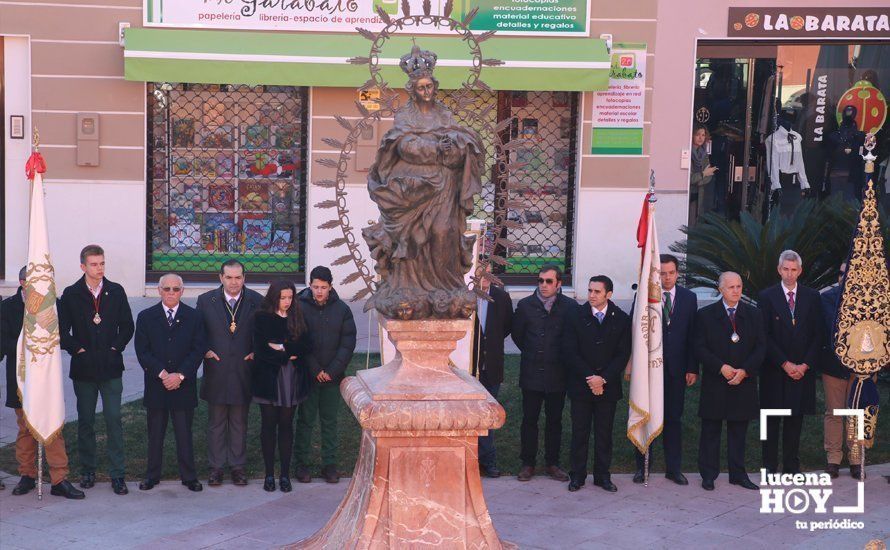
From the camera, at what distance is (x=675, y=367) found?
1080 centimetres

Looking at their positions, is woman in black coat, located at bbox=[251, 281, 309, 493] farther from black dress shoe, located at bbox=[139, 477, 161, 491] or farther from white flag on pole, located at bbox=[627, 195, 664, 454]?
white flag on pole, located at bbox=[627, 195, 664, 454]

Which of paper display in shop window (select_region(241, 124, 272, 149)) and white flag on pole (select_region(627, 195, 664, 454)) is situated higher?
paper display in shop window (select_region(241, 124, 272, 149))

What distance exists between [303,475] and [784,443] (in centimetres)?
412

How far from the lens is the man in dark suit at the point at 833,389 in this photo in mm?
10773

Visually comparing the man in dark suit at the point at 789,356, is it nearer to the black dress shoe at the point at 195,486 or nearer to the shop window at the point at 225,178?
the black dress shoe at the point at 195,486

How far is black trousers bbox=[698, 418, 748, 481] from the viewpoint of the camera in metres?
10.5

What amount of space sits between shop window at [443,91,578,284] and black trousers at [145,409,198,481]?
7.99 metres

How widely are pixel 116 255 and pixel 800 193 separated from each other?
9.92 meters

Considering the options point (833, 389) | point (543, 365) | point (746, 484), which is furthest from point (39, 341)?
point (833, 389)

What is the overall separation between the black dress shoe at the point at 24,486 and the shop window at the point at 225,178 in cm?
755

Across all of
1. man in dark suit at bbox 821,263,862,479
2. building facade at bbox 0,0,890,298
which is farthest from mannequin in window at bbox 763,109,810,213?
man in dark suit at bbox 821,263,862,479

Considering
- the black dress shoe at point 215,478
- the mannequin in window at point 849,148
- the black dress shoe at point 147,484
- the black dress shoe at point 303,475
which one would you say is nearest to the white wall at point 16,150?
the black dress shoe at point 147,484

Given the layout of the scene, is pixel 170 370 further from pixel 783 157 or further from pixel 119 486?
pixel 783 157

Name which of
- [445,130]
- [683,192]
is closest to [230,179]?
[683,192]
